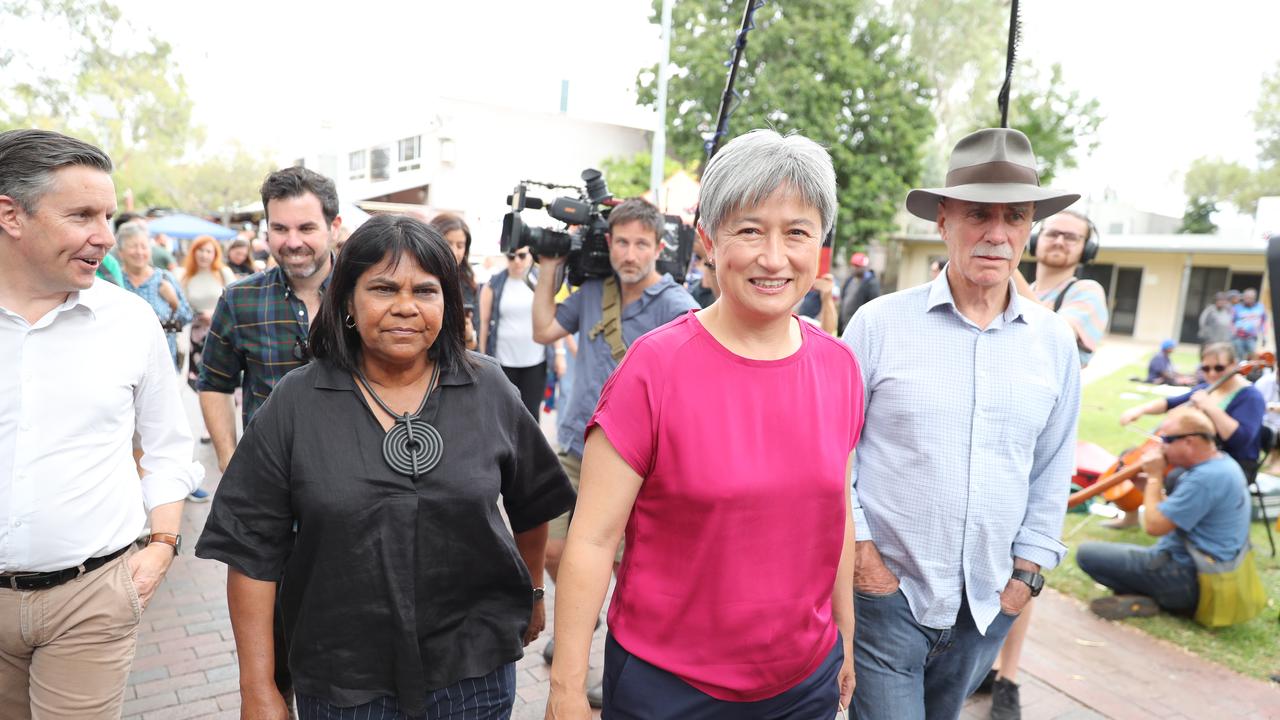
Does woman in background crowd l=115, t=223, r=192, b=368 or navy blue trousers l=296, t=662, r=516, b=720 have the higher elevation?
woman in background crowd l=115, t=223, r=192, b=368

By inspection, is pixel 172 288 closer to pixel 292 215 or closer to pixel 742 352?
pixel 292 215

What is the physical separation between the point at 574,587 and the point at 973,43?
120 feet

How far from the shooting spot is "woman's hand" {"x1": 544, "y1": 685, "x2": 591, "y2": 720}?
5.29ft

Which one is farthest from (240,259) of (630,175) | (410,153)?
(410,153)

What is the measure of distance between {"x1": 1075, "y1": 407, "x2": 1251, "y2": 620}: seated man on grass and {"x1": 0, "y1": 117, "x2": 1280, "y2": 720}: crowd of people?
113 inches

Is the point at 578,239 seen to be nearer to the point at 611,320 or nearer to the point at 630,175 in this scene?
the point at 611,320

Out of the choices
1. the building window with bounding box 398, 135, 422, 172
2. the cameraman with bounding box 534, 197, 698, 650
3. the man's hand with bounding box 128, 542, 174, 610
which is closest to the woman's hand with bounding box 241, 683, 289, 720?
the man's hand with bounding box 128, 542, 174, 610

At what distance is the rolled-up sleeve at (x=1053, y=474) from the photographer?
7.75 feet

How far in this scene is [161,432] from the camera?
94.3 inches

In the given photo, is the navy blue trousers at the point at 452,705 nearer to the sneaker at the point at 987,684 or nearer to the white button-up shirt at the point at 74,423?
the white button-up shirt at the point at 74,423

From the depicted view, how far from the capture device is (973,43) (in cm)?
3294

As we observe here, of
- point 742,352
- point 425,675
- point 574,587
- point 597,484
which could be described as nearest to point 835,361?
point 742,352

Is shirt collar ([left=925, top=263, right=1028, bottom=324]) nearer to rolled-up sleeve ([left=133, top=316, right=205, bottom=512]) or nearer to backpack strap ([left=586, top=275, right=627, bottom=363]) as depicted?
backpack strap ([left=586, top=275, right=627, bottom=363])

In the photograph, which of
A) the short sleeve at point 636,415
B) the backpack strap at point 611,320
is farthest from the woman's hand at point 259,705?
the backpack strap at point 611,320
